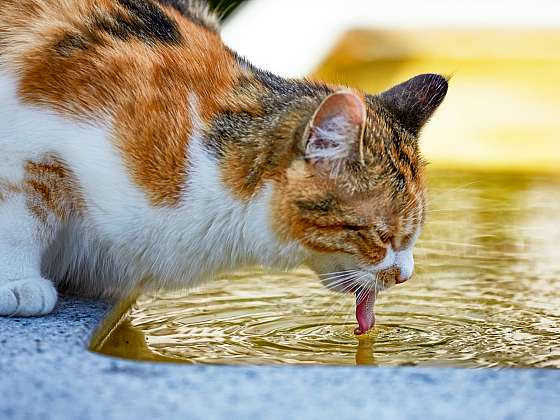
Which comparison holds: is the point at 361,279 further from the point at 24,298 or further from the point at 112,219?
the point at 24,298

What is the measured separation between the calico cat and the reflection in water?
0.66 feet

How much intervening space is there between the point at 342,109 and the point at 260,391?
0.75 m

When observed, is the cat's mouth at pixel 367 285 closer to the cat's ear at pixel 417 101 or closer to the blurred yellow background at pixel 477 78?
the cat's ear at pixel 417 101

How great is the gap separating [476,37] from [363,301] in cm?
448

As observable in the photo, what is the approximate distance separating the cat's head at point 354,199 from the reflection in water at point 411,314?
0.24 meters

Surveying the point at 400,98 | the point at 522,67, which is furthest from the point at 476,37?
the point at 400,98

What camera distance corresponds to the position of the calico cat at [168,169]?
2.81 metres

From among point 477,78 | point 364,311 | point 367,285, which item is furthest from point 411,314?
point 477,78

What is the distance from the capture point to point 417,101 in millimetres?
3090

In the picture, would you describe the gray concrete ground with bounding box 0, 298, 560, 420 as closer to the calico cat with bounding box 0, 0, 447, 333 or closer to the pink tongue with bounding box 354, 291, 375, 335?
the calico cat with bounding box 0, 0, 447, 333

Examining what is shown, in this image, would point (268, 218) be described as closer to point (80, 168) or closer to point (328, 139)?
point (328, 139)

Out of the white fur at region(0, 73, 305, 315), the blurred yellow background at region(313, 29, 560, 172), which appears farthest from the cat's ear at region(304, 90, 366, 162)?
the blurred yellow background at region(313, 29, 560, 172)

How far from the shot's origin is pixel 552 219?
4527 millimetres

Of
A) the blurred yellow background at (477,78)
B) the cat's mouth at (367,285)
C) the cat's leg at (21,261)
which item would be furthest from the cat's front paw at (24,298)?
the blurred yellow background at (477,78)
